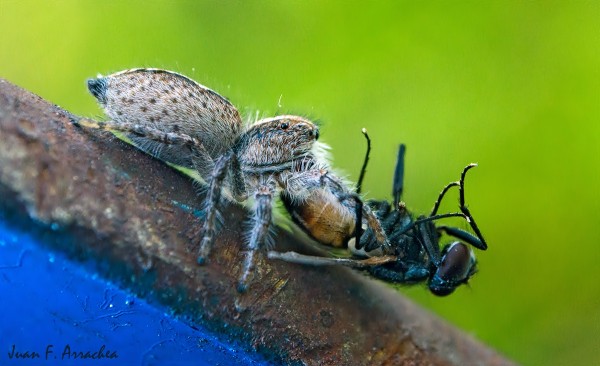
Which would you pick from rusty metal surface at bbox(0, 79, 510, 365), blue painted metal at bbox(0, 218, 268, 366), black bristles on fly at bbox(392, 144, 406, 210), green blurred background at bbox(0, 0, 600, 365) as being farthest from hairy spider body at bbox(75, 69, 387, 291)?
green blurred background at bbox(0, 0, 600, 365)

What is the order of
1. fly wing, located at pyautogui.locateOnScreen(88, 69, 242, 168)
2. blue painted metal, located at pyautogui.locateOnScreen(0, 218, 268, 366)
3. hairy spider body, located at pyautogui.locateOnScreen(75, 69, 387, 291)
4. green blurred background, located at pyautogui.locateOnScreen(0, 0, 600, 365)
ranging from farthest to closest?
green blurred background, located at pyautogui.locateOnScreen(0, 0, 600, 365) < fly wing, located at pyautogui.locateOnScreen(88, 69, 242, 168) < hairy spider body, located at pyautogui.locateOnScreen(75, 69, 387, 291) < blue painted metal, located at pyautogui.locateOnScreen(0, 218, 268, 366)

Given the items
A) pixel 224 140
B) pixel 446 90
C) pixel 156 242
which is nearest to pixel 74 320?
pixel 156 242

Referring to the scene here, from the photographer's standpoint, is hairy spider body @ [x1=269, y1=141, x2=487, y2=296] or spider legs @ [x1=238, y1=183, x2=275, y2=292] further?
hairy spider body @ [x1=269, y1=141, x2=487, y2=296]

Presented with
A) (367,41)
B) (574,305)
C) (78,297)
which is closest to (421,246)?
(78,297)

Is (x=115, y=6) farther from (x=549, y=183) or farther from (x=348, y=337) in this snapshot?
(x=348, y=337)

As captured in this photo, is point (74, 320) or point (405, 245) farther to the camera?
point (405, 245)

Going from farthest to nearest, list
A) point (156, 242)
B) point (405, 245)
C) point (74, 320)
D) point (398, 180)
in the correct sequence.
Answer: point (398, 180) → point (405, 245) → point (156, 242) → point (74, 320)

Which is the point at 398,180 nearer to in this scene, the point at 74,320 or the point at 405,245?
the point at 405,245

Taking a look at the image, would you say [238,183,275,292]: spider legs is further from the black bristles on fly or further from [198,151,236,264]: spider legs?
the black bristles on fly
